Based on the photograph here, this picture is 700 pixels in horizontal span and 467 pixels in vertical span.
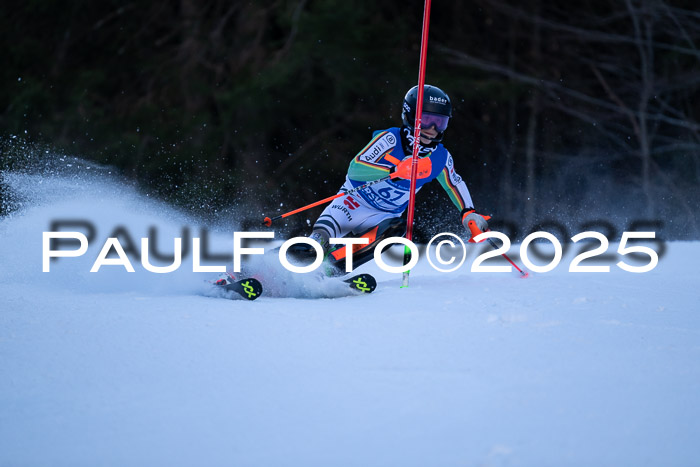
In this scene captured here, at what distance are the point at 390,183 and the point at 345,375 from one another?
2.49 m

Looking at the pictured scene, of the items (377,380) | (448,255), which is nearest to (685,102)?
(448,255)

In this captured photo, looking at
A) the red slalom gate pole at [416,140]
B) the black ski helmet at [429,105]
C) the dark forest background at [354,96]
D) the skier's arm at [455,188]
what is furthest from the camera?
the dark forest background at [354,96]

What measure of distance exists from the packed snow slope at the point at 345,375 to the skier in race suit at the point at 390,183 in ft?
1.70

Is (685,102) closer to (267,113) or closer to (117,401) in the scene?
(267,113)

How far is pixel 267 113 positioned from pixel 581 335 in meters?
12.4

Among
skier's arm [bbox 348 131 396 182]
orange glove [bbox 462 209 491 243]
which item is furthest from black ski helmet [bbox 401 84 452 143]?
orange glove [bbox 462 209 491 243]

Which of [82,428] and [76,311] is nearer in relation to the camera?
[82,428]

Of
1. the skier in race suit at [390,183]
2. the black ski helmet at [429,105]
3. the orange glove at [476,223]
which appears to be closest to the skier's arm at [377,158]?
the skier in race suit at [390,183]

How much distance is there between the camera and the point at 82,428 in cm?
257

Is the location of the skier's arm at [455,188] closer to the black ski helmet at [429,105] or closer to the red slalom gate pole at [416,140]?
the black ski helmet at [429,105]

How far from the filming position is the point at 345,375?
2984mm

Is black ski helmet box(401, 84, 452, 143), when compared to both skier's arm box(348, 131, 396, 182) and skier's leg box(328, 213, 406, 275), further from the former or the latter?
skier's leg box(328, 213, 406, 275)

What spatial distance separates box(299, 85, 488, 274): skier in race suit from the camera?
5.12m

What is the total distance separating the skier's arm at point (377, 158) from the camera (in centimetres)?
519
